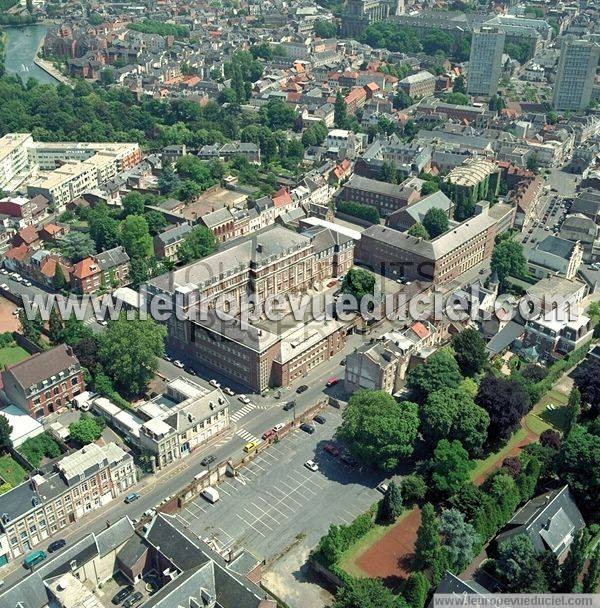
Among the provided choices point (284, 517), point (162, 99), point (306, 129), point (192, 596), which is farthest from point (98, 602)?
point (162, 99)

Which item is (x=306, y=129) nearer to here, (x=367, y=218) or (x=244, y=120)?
(x=244, y=120)

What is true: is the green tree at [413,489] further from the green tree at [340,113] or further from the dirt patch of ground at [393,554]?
the green tree at [340,113]

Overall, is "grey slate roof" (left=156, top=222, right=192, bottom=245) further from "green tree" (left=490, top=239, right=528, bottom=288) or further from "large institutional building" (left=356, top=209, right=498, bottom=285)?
"green tree" (left=490, top=239, right=528, bottom=288)

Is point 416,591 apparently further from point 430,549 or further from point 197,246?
point 197,246

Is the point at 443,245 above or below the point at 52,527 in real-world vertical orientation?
above

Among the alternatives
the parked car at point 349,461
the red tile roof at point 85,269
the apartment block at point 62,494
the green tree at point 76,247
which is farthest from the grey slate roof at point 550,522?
the green tree at point 76,247

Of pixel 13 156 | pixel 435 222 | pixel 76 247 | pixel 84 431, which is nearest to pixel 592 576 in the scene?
pixel 84 431
